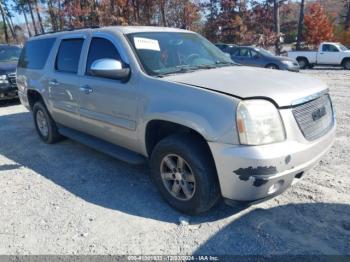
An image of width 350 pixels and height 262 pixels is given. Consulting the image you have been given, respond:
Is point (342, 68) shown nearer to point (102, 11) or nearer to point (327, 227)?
point (102, 11)

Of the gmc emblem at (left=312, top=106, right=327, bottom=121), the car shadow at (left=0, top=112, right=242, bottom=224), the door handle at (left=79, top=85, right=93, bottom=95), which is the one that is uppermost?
the door handle at (left=79, top=85, right=93, bottom=95)

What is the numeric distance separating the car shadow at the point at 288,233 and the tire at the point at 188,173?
375mm

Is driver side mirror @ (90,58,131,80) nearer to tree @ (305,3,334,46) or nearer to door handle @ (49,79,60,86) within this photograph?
door handle @ (49,79,60,86)

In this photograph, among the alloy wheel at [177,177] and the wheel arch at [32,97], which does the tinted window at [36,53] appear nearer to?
the wheel arch at [32,97]

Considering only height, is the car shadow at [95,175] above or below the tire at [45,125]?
below

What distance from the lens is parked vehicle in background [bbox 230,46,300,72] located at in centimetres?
1612

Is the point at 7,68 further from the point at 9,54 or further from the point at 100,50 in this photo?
the point at 100,50

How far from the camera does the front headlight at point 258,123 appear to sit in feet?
9.34

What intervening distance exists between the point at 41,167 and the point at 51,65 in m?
1.65

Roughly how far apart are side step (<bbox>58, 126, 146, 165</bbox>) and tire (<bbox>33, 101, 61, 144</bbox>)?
0.36m

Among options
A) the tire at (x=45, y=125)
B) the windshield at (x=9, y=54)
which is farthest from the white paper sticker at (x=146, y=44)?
the windshield at (x=9, y=54)

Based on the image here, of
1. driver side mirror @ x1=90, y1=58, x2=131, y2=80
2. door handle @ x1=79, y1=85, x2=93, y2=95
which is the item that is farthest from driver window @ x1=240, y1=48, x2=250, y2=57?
driver side mirror @ x1=90, y1=58, x2=131, y2=80

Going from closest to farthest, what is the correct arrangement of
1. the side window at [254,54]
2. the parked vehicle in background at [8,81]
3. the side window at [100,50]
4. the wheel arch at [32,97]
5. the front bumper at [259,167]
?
1. the front bumper at [259,167]
2. the side window at [100,50]
3. the wheel arch at [32,97]
4. the parked vehicle in background at [8,81]
5. the side window at [254,54]

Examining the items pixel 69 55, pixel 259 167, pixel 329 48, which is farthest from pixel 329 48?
pixel 259 167
